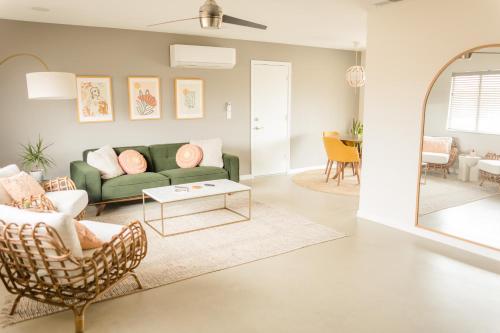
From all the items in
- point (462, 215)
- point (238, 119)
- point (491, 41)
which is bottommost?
point (462, 215)

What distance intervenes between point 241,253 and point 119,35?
148 inches

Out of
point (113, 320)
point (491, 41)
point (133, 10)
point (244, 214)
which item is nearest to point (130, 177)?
point (244, 214)

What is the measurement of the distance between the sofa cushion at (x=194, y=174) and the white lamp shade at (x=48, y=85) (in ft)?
5.91

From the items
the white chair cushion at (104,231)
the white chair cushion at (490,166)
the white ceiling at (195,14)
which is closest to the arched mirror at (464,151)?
the white chair cushion at (490,166)

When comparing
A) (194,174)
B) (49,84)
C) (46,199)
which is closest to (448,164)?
(194,174)

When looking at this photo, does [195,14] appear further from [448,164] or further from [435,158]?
[448,164]

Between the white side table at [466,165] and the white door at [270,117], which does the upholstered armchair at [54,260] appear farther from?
the white door at [270,117]

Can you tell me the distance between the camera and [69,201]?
4039 mm

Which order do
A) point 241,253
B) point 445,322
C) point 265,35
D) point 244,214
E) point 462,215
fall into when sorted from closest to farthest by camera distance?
point 445,322 < point 241,253 < point 462,215 < point 244,214 < point 265,35

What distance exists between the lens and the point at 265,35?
6.38 m

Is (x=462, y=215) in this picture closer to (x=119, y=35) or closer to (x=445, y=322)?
(x=445, y=322)

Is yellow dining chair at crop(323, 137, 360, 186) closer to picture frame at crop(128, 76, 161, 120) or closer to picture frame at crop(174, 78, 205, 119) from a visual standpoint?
picture frame at crop(174, 78, 205, 119)

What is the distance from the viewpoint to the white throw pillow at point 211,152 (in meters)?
6.00

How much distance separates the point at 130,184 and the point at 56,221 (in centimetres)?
289
